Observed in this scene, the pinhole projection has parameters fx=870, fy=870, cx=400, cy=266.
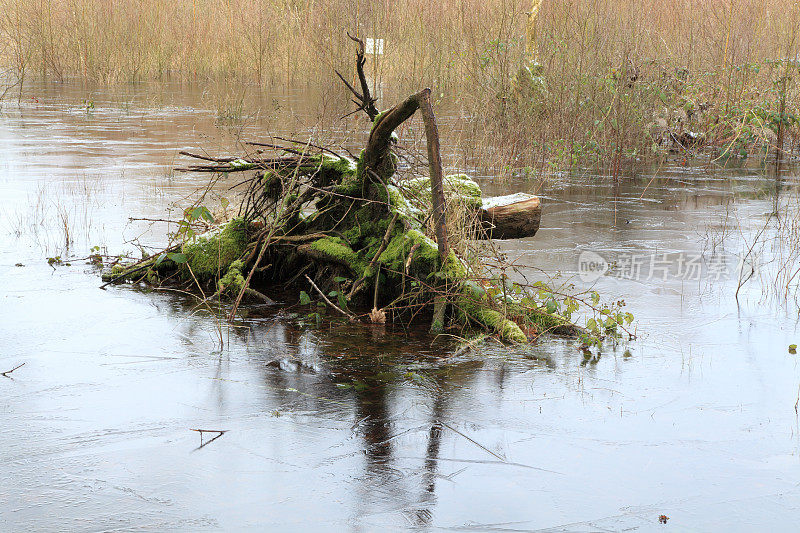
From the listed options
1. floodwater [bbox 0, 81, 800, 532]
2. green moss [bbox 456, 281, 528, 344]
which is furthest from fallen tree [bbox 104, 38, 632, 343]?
floodwater [bbox 0, 81, 800, 532]

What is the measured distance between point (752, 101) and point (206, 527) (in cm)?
1308

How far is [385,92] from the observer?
19.2 m

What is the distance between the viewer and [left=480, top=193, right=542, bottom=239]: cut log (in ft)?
24.2

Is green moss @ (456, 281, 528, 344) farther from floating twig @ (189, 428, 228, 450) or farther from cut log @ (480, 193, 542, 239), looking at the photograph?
floating twig @ (189, 428, 228, 450)

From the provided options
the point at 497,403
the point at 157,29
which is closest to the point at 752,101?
the point at 497,403

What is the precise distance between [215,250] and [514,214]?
8.27 feet

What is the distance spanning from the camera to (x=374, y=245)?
6.60m

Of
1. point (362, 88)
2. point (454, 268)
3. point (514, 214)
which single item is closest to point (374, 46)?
point (514, 214)

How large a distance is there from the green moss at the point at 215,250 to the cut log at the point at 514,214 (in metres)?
2.04

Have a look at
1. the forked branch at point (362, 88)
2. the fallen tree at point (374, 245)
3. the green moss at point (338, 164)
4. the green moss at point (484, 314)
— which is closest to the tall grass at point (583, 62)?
the fallen tree at point (374, 245)

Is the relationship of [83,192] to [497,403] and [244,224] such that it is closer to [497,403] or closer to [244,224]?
[244,224]

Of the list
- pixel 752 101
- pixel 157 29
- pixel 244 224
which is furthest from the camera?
pixel 157 29

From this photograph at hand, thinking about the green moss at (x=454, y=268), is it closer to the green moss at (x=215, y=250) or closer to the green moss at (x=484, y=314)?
the green moss at (x=484, y=314)

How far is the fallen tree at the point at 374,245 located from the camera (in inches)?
233
